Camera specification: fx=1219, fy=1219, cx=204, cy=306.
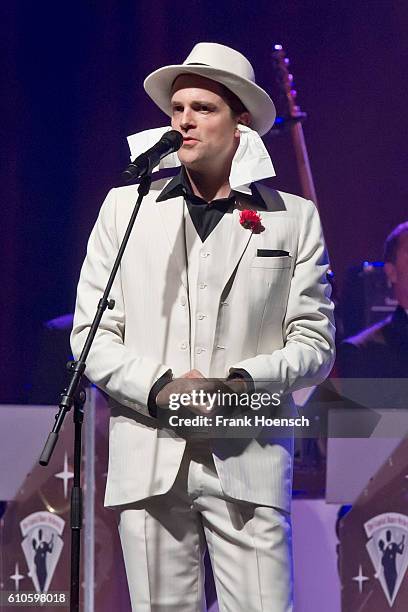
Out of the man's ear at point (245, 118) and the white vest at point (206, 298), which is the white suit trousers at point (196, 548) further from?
the man's ear at point (245, 118)

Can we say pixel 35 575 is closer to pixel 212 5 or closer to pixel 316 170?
pixel 316 170

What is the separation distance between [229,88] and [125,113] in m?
1.36

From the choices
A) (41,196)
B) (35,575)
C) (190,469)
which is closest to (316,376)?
(190,469)

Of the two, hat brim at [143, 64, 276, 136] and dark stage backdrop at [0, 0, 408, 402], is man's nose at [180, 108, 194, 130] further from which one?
dark stage backdrop at [0, 0, 408, 402]

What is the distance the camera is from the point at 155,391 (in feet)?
10.5

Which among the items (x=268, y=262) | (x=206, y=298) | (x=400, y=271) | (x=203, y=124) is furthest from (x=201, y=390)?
(x=400, y=271)

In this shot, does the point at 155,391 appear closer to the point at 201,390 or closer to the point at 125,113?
the point at 201,390

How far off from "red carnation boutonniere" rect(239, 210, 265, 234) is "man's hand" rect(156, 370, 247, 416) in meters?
0.44

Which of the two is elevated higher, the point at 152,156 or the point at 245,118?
the point at 245,118

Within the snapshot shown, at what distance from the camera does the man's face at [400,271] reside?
4.70 meters

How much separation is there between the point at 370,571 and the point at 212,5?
2204 mm

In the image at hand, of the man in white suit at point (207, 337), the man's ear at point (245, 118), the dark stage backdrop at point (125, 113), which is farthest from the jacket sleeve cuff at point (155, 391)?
the dark stage backdrop at point (125, 113)

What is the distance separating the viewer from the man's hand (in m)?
3.21

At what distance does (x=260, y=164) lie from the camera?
11.3ft
